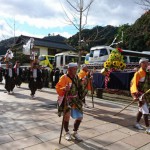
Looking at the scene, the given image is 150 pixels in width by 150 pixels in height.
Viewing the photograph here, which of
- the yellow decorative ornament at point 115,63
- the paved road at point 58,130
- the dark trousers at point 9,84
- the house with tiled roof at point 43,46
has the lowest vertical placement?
the paved road at point 58,130

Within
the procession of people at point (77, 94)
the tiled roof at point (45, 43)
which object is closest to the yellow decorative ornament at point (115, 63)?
the procession of people at point (77, 94)

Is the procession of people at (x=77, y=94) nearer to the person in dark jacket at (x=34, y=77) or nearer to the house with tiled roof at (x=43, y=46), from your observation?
the person in dark jacket at (x=34, y=77)

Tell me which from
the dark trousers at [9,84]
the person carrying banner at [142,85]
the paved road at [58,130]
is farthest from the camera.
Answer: the dark trousers at [9,84]

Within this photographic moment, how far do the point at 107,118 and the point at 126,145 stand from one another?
2268 millimetres

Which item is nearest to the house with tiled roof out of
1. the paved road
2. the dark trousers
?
the dark trousers

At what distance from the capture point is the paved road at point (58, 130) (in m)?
4.98

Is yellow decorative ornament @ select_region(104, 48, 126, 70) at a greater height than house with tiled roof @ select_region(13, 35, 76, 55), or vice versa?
house with tiled roof @ select_region(13, 35, 76, 55)

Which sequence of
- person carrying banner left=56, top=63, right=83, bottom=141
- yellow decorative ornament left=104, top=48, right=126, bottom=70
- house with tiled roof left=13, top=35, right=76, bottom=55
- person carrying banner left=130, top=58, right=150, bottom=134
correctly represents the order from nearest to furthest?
person carrying banner left=56, top=63, right=83, bottom=141 → person carrying banner left=130, top=58, right=150, bottom=134 → yellow decorative ornament left=104, top=48, right=126, bottom=70 → house with tiled roof left=13, top=35, right=76, bottom=55

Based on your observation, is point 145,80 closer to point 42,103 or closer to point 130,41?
point 42,103

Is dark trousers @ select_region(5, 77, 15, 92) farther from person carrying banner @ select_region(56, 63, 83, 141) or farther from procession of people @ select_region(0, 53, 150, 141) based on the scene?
person carrying banner @ select_region(56, 63, 83, 141)

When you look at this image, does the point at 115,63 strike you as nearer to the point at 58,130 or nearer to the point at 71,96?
the point at 58,130

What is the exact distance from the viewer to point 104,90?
1170 cm

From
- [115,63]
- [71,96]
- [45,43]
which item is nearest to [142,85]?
[71,96]

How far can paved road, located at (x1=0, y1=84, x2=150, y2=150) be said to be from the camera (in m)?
4.98
